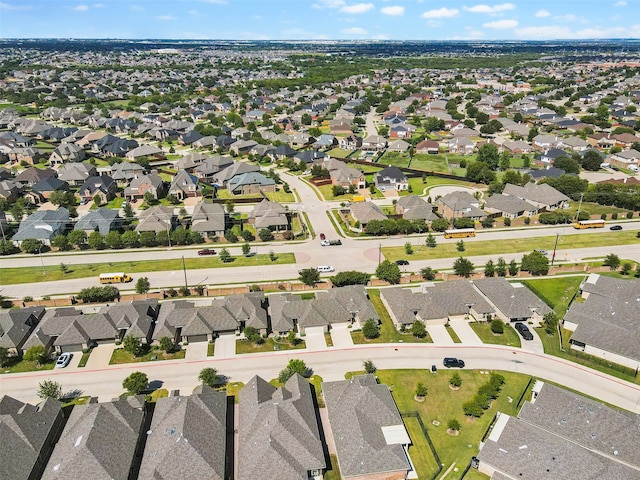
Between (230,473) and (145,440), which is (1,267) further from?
(230,473)

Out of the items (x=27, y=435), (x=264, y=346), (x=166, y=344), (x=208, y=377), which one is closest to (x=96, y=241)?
(x=166, y=344)

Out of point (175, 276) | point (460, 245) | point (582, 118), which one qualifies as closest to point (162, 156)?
point (175, 276)

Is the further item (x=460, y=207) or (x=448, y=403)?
(x=460, y=207)

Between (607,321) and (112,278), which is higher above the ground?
(607,321)

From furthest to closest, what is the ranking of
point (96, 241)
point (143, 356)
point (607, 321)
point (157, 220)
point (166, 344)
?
point (157, 220)
point (96, 241)
point (607, 321)
point (143, 356)
point (166, 344)

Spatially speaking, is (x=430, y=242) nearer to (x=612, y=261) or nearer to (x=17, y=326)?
(x=612, y=261)

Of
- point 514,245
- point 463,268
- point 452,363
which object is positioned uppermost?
point 463,268
